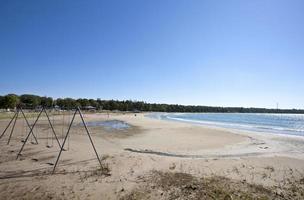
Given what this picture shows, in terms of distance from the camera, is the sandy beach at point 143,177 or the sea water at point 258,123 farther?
the sea water at point 258,123

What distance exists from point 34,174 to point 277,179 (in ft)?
33.3

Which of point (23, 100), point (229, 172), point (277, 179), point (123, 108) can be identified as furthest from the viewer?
point (123, 108)

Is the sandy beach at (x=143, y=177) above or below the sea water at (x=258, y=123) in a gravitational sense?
above

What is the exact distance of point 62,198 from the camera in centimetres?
745

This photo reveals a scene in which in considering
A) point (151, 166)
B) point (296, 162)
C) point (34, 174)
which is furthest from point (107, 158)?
point (296, 162)

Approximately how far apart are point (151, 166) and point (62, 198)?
498 cm

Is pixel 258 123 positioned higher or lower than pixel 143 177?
lower

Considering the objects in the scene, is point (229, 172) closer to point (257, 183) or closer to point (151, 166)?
point (257, 183)

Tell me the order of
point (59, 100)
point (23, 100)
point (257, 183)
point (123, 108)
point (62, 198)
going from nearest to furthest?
point (62, 198)
point (257, 183)
point (23, 100)
point (59, 100)
point (123, 108)

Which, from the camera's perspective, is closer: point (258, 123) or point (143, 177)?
point (143, 177)

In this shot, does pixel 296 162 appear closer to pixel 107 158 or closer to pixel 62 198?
pixel 107 158

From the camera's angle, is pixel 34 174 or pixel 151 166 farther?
pixel 151 166

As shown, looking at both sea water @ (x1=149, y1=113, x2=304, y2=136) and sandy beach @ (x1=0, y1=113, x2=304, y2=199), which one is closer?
sandy beach @ (x1=0, y1=113, x2=304, y2=199)

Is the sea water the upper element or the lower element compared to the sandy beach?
lower
